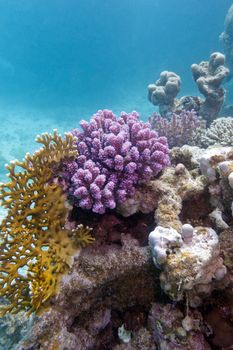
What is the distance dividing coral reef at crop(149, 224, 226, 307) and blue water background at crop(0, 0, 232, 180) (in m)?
20.9

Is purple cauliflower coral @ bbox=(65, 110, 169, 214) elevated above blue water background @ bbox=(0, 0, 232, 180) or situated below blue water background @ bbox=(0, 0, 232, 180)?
below

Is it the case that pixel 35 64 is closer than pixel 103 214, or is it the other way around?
pixel 103 214

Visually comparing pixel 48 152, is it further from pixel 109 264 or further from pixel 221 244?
pixel 221 244

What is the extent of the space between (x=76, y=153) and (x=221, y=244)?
1.94m

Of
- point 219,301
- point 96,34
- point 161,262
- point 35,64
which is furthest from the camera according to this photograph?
point 96,34

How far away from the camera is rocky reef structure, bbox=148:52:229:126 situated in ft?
28.9

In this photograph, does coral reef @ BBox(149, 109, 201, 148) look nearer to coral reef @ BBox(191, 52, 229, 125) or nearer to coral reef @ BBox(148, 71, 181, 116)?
coral reef @ BBox(191, 52, 229, 125)

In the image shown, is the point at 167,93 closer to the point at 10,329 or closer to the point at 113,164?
the point at 113,164

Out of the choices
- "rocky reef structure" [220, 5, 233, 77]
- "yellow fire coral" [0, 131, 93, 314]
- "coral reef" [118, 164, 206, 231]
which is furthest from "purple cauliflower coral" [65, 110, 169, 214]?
"rocky reef structure" [220, 5, 233, 77]

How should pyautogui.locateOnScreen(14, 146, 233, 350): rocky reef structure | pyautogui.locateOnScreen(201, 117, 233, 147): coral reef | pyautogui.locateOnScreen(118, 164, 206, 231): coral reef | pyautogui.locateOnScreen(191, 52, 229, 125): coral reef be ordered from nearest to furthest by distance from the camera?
pyautogui.locateOnScreen(14, 146, 233, 350): rocky reef structure, pyautogui.locateOnScreen(118, 164, 206, 231): coral reef, pyautogui.locateOnScreen(201, 117, 233, 147): coral reef, pyautogui.locateOnScreen(191, 52, 229, 125): coral reef

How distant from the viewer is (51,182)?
3197 mm

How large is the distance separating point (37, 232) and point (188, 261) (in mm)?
1615

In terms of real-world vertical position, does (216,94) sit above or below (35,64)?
below

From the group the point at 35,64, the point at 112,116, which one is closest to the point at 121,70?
the point at 35,64
